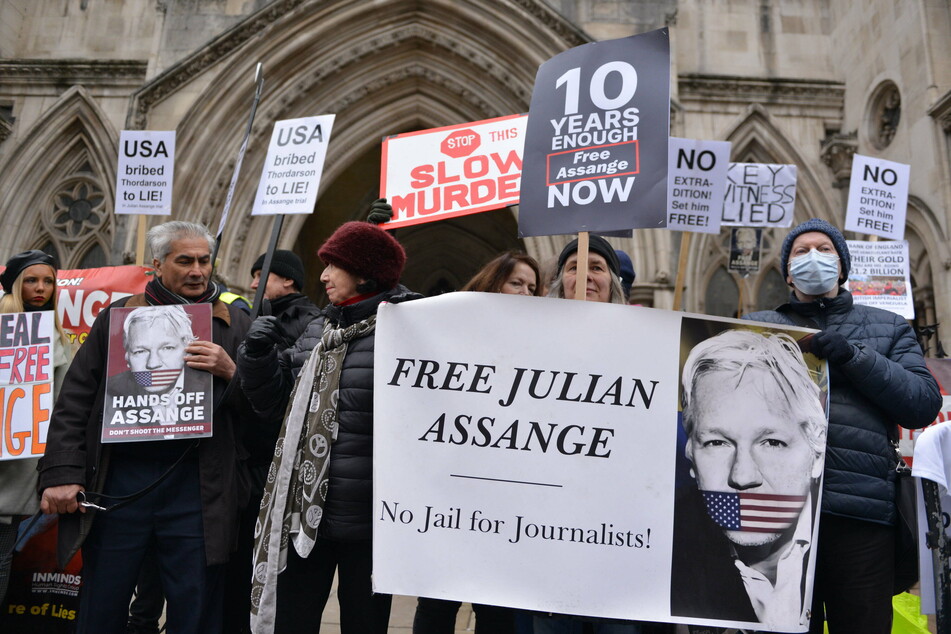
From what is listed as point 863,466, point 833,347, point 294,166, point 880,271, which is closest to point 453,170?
point 294,166

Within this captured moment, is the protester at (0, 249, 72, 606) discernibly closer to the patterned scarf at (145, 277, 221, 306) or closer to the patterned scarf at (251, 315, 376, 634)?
the patterned scarf at (145, 277, 221, 306)

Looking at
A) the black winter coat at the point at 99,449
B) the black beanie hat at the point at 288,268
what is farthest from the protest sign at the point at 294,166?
the black winter coat at the point at 99,449

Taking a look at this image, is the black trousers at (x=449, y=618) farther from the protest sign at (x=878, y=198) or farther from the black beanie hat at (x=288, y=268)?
the protest sign at (x=878, y=198)

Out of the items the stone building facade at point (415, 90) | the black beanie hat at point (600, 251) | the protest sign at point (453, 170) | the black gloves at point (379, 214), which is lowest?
the black beanie hat at point (600, 251)

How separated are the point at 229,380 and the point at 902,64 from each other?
31.0ft

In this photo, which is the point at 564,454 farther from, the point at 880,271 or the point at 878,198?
the point at 878,198

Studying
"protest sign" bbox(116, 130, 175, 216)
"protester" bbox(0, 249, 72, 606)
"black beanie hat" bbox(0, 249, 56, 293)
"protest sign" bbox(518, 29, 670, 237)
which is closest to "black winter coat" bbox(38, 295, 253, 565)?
"protester" bbox(0, 249, 72, 606)

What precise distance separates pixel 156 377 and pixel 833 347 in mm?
2473

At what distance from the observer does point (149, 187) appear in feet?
21.9

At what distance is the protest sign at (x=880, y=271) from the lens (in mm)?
6777

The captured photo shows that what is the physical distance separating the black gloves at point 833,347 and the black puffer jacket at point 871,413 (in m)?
0.02

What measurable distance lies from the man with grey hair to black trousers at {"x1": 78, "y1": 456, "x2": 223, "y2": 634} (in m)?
1.72

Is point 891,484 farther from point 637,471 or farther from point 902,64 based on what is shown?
point 902,64

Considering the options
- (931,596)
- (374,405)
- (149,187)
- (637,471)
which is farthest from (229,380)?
(149,187)
